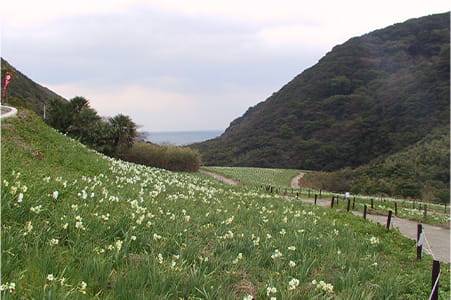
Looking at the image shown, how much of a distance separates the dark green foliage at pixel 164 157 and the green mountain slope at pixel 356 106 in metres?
33.6

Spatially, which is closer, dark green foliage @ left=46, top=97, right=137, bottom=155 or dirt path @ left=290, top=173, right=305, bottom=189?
dark green foliage @ left=46, top=97, right=137, bottom=155

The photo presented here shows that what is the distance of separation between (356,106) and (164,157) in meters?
56.3

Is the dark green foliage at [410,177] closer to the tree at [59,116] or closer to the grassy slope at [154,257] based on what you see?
the tree at [59,116]

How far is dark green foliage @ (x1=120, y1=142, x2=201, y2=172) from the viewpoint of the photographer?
5006 cm

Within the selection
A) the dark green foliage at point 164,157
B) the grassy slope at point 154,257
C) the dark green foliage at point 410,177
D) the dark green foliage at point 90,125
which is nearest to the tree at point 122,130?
the dark green foliage at point 90,125

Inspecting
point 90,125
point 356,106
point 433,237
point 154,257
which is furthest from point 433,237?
point 356,106

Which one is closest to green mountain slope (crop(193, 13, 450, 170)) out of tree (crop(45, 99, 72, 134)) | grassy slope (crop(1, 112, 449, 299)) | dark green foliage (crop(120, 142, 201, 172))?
dark green foliage (crop(120, 142, 201, 172))

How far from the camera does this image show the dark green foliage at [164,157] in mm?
50062

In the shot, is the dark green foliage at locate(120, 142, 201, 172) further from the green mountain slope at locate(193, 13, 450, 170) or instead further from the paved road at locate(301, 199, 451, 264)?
the paved road at locate(301, 199, 451, 264)

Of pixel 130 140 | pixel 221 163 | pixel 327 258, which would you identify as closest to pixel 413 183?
pixel 130 140

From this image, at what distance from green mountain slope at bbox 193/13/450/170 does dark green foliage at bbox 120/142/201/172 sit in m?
33.6

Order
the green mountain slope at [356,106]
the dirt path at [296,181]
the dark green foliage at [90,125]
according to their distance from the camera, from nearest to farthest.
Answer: the dark green foliage at [90,125] < the dirt path at [296,181] < the green mountain slope at [356,106]

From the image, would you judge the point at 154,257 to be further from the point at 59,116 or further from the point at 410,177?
the point at 410,177

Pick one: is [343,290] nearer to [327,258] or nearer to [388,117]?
[327,258]
